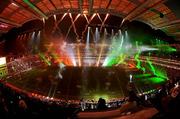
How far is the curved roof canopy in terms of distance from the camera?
31.7 feet

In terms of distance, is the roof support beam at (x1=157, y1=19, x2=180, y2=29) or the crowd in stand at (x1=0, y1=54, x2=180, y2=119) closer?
the crowd in stand at (x1=0, y1=54, x2=180, y2=119)

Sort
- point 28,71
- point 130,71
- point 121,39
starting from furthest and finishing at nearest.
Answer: point 121,39, point 130,71, point 28,71

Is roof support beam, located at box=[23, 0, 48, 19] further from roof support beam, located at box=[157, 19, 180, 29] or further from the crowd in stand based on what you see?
roof support beam, located at box=[157, 19, 180, 29]

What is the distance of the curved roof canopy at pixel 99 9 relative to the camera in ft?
31.7

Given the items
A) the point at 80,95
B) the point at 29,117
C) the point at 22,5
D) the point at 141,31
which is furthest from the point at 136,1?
the point at 141,31

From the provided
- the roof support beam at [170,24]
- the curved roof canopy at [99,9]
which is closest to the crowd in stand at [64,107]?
the roof support beam at [170,24]

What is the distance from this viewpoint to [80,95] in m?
24.0

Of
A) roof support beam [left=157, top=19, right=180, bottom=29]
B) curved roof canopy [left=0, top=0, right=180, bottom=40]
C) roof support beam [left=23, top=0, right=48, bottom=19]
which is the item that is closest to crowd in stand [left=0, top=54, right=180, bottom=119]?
roof support beam [left=157, top=19, right=180, bottom=29]

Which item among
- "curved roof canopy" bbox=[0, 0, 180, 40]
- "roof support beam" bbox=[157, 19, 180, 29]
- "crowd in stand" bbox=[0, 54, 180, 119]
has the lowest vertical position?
"crowd in stand" bbox=[0, 54, 180, 119]

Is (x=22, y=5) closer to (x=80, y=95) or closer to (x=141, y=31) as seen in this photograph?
(x=80, y=95)

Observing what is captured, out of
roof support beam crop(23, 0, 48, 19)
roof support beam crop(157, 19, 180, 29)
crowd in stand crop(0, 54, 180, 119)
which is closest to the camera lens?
crowd in stand crop(0, 54, 180, 119)

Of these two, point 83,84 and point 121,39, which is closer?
point 83,84

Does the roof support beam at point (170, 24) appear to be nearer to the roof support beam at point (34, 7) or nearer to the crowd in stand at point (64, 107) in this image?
the crowd in stand at point (64, 107)

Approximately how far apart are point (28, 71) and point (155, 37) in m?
20.2
